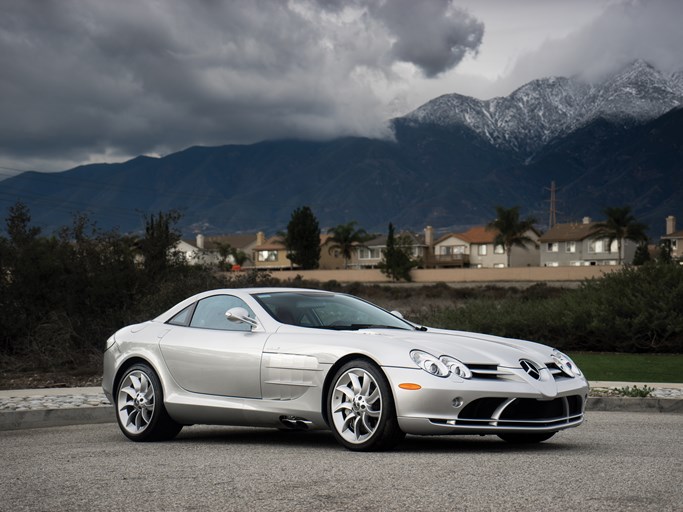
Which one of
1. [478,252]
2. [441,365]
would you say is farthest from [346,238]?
[441,365]

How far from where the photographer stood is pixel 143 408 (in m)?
10.5

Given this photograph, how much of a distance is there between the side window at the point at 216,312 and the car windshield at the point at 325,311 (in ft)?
0.94

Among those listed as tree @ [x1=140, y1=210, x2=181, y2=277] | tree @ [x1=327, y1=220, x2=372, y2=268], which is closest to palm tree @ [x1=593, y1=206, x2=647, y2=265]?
tree @ [x1=327, y1=220, x2=372, y2=268]

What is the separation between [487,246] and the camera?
476ft

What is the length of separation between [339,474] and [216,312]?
3.37 metres

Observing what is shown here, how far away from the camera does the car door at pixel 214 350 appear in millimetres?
9742

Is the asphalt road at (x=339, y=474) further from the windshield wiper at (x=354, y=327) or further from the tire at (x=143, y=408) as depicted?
the windshield wiper at (x=354, y=327)

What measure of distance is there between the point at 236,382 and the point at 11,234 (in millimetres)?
17933

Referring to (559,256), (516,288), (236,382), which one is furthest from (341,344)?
(559,256)

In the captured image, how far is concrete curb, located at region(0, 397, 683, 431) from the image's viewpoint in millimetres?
13000

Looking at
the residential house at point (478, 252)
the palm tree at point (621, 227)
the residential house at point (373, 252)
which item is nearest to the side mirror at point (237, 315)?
the palm tree at point (621, 227)

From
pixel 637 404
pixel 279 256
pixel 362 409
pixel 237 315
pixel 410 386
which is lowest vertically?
pixel 637 404

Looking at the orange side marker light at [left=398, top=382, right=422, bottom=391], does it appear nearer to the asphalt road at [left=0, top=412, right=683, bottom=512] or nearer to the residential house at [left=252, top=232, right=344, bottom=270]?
the asphalt road at [left=0, top=412, right=683, bottom=512]

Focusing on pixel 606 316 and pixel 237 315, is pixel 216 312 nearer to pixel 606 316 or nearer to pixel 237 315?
pixel 237 315
